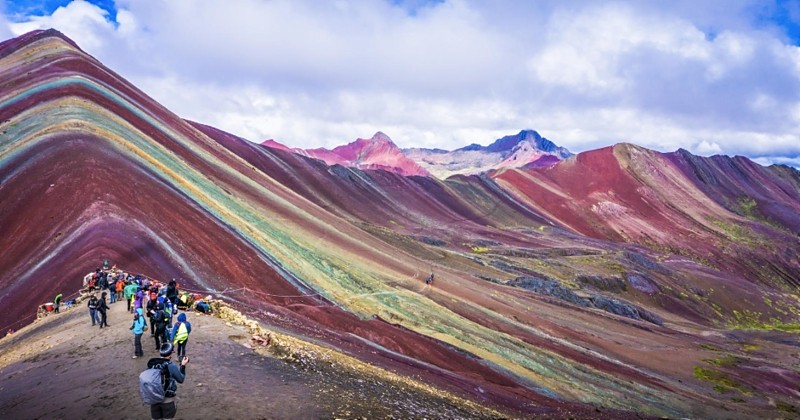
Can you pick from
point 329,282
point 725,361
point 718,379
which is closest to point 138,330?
point 329,282

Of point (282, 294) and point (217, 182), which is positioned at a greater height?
point (217, 182)

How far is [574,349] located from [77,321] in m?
46.2

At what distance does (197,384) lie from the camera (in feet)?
52.1

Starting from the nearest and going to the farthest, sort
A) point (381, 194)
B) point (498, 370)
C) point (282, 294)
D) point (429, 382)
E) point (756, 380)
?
1. point (429, 382)
2. point (498, 370)
3. point (282, 294)
4. point (756, 380)
5. point (381, 194)

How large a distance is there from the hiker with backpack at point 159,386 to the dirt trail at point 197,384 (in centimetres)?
282

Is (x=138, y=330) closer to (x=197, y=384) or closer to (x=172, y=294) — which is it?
(x=197, y=384)

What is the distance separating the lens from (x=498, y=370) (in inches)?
1602

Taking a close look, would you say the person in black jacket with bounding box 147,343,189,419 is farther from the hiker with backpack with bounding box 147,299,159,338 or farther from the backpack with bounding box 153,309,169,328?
the hiker with backpack with bounding box 147,299,159,338

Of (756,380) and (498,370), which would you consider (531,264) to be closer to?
(756,380)

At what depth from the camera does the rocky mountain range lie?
32406 millimetres

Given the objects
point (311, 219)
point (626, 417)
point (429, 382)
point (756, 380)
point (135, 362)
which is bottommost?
point (756, 380)

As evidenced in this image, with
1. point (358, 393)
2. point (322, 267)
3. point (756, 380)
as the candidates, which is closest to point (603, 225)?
point (756, 380)

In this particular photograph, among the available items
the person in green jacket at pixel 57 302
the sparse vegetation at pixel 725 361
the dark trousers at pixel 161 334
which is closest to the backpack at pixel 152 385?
the dark trousers at pixel 161 334

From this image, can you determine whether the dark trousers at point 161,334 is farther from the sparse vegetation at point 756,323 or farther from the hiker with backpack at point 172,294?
the sparse vegetation at point 756,323
